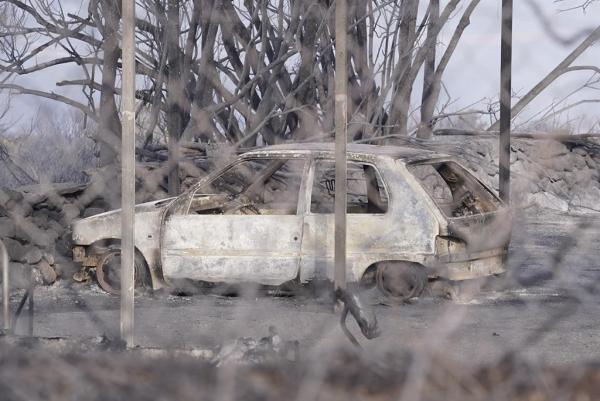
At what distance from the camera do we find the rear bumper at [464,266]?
24.2 feet

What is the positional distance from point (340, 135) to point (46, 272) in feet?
12.2

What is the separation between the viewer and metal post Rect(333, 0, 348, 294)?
604 centimetres

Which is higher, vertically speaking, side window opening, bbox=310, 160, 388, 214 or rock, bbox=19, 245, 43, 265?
side window opening, bbox=310, 160, 388, 214

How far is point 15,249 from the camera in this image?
8617 millimetres

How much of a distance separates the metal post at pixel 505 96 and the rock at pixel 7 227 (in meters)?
4.49

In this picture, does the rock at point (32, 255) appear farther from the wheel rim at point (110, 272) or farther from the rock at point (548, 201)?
the rock at point (548, 201)

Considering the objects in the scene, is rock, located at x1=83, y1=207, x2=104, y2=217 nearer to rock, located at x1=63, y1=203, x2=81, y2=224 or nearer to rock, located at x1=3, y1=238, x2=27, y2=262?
rock, located at x1=63, y1=203, x2=81, y2=224

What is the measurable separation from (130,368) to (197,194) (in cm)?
669

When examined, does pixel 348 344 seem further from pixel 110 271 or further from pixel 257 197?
pixel 257 197

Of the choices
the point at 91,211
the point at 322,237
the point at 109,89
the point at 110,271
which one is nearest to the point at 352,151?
the point at 322,237

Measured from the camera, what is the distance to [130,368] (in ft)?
6.24

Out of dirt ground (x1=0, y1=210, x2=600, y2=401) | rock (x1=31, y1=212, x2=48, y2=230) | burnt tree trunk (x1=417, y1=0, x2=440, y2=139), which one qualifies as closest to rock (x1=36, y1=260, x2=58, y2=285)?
dirt ground (x1=0, y1=210, x2=600, y2=401)

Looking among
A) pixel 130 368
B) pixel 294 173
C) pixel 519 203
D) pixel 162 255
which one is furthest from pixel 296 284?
pixel 519 203

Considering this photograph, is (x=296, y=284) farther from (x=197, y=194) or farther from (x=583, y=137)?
(x=583, y=137)
